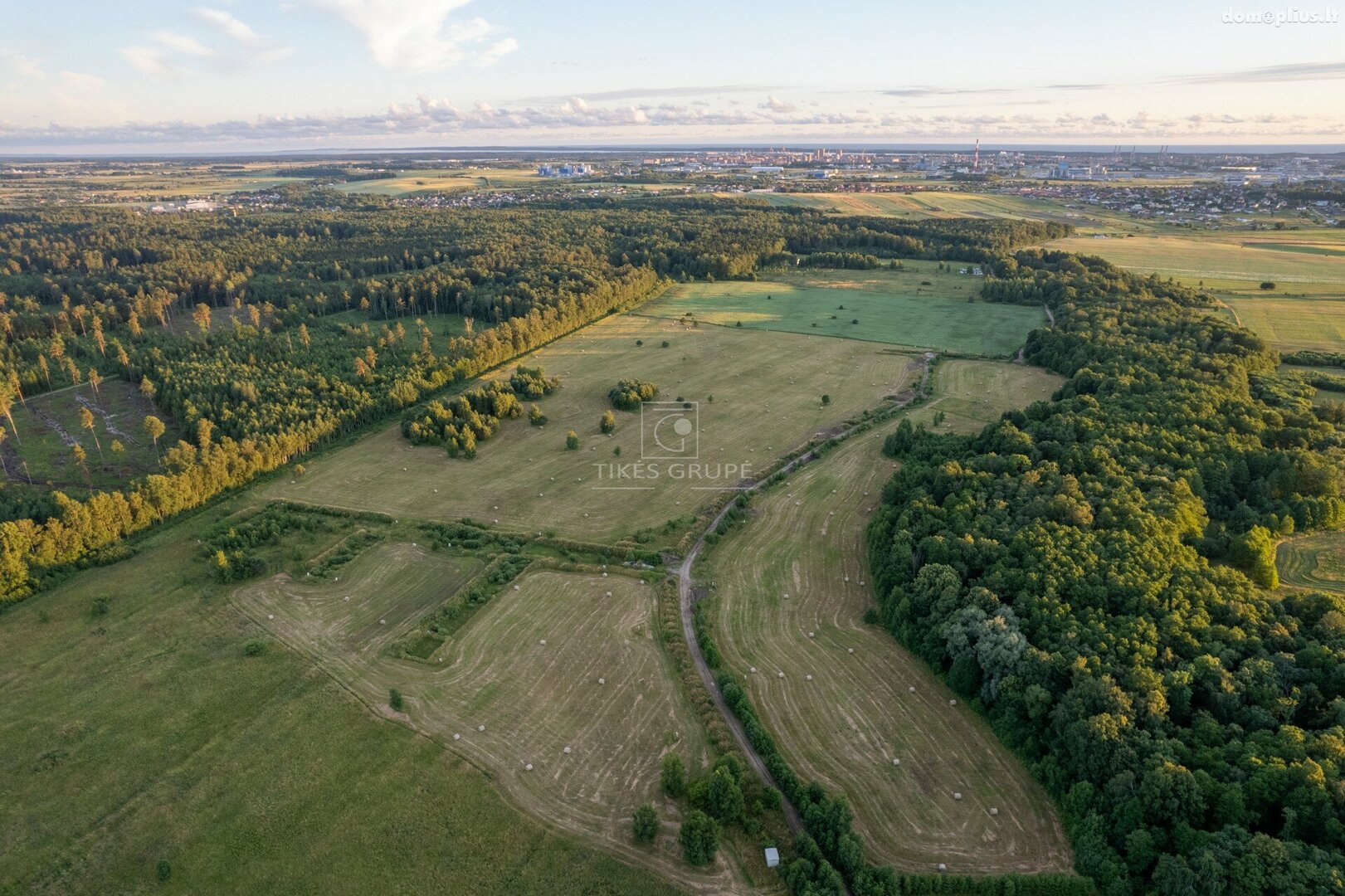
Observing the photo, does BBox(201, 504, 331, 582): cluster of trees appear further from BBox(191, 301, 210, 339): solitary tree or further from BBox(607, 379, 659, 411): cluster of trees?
BBox(191, 301, 210, 339): solitary tree

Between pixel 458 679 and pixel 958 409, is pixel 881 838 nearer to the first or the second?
pixel 458 679

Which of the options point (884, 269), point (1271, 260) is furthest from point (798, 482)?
point (1271, 260)

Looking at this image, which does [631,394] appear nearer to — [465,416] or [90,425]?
[465,416]

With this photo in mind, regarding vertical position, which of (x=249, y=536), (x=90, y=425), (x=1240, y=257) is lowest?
(x=249, y=536)

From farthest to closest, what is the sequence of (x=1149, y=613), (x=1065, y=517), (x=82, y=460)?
(x=82, y=460)
(x=1065, y=517)
(x=1149, y=613)

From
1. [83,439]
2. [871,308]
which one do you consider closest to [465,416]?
[83,439]
